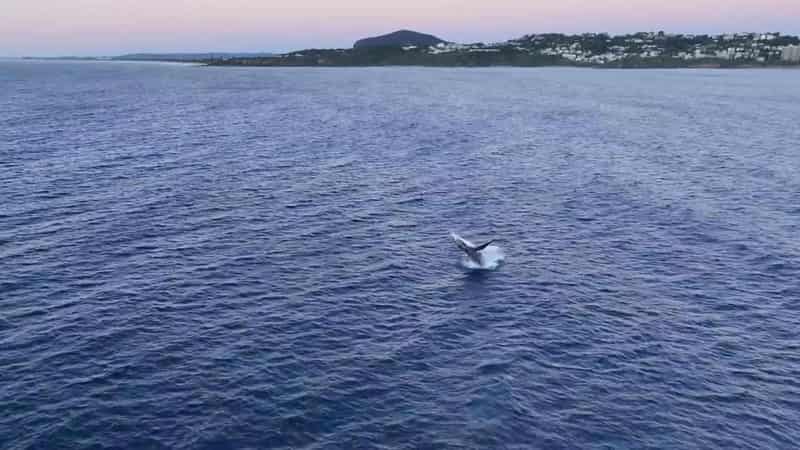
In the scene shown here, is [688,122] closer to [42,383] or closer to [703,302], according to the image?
[703,302]

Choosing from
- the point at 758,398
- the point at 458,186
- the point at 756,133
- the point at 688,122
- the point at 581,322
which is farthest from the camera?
the point at 688,122

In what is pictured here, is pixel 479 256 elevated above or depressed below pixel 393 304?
above

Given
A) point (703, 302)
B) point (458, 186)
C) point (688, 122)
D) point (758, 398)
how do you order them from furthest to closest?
point (688, 122)
point (458, 186)
point (703, 302)
point (758, 398)

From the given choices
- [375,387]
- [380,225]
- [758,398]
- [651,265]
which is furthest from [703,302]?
[380,225]

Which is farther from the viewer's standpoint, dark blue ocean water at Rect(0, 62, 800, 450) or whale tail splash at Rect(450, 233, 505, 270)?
whale tail splash at Rect(450, 233, 505, 270)

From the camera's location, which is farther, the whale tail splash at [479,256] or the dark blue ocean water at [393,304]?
the whale tail splash at [479,256]

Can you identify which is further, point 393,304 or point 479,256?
point 479,256

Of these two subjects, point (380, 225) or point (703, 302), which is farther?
point (380, 225)
